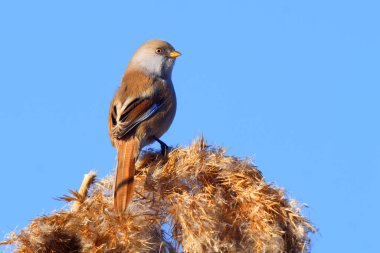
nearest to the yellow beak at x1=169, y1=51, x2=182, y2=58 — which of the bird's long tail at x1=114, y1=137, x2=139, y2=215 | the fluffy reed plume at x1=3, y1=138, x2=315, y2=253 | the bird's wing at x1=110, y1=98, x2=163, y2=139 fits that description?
the bird's wing at x1=110, y1=98, x2=163, y2=139

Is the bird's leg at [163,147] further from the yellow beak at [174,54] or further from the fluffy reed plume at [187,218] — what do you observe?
the yellow beak at [174,54]

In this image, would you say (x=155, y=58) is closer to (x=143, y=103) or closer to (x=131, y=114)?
(x=143, y=103)

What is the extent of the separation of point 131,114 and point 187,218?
2606 millimetres

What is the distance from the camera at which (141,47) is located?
685 centimetres

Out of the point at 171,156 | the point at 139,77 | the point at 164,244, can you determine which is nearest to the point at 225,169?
the point at 171,156

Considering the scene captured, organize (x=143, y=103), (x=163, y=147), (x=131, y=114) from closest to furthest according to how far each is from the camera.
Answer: (x=163, y=147) < (x=131, y=114) < (x=143, y=103)

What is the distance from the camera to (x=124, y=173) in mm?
3836

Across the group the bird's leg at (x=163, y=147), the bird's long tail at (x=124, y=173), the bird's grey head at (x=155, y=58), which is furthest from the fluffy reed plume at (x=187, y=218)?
the bird's grey head at (x=155, y=58)

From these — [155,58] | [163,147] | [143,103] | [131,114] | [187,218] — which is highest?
[155,58]

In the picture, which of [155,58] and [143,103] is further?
[155,58]

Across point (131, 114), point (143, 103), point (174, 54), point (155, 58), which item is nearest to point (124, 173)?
point (131, 114)

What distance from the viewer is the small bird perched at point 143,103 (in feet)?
16.8

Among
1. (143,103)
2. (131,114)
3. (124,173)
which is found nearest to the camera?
(124,173)

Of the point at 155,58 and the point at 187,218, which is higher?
the point at 155,58
